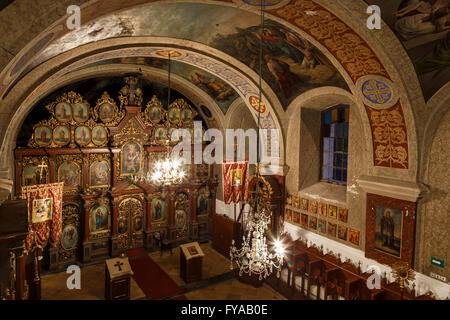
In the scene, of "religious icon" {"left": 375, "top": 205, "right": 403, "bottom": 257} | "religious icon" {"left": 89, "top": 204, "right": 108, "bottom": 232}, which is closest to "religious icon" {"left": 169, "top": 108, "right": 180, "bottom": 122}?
"religious icon" {"left": 89, "top": 204, "right": 108, "bottom": 232}

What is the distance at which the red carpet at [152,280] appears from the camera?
9453 millimetres

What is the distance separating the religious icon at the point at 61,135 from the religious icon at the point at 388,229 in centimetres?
1048

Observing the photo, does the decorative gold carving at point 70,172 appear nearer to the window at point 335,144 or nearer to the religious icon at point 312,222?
the religious icon at point 312,222

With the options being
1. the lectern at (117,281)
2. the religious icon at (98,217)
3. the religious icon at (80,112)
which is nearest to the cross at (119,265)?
the lectern at (117,281)

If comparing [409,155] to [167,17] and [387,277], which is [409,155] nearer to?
[387,277]

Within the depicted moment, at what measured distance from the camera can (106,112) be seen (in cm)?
1166

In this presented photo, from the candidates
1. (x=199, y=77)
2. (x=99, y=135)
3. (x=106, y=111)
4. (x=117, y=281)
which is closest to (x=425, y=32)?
(x=199, y=77)

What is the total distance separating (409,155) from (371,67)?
7.24 ft

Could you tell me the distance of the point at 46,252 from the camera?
35.3 feet

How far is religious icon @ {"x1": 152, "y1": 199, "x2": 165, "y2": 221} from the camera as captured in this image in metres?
13.1

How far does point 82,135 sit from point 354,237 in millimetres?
10018

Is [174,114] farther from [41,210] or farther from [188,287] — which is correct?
[188,287]

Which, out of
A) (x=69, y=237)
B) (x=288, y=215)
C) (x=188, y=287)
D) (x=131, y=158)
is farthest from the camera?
(x=131, y=158)

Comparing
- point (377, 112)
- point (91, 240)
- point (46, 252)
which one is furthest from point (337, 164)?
point (46, 252)
